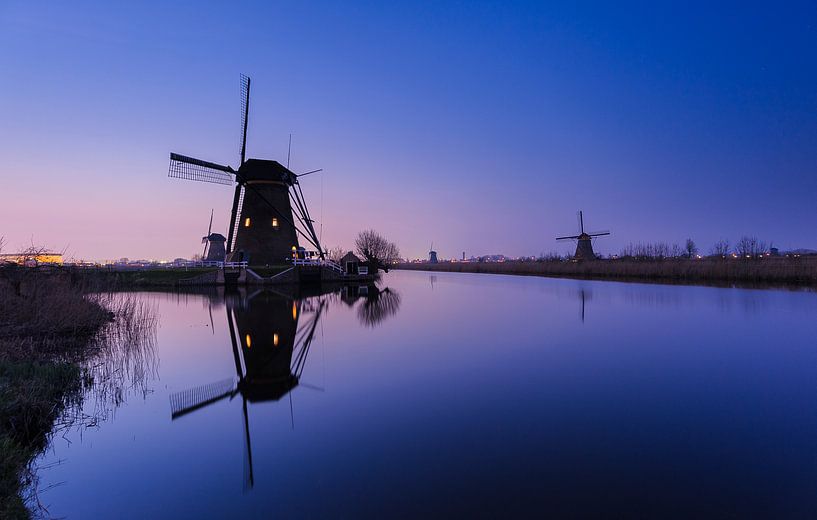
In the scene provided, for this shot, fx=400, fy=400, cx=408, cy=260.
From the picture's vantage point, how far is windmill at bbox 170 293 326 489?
581 centimetres

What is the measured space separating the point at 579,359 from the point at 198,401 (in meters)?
6.80

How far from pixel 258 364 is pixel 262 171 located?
2337 centimetres

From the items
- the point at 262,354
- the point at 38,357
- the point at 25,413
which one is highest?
the point at 38,357

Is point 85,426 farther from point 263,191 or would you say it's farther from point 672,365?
point 263,191

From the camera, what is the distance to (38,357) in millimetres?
6785

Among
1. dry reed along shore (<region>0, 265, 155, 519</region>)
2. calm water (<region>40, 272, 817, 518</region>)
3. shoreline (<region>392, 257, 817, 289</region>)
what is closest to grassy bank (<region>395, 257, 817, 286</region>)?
shoreline (<region>392, 257, 817, 289</region>)

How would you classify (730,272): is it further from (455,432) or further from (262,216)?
(262,216)

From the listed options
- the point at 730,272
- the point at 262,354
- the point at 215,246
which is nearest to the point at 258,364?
the point at 262,354

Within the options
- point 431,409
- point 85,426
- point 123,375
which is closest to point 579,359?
point 431,409

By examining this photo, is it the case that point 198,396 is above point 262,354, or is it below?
below

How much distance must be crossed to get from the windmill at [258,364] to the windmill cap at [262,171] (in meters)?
16.0

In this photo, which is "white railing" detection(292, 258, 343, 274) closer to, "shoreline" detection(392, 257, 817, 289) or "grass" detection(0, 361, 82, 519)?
"grass" detection(0, 361, 82, 519)

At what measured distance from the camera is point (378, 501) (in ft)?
10.4

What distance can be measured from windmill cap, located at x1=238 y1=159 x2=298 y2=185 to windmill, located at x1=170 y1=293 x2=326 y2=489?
16.0m
